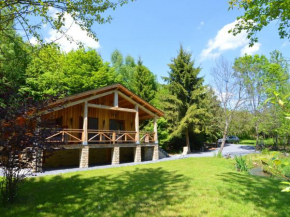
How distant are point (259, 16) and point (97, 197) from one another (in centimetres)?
643

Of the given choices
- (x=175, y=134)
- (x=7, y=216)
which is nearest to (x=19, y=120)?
(x=7, y=216)

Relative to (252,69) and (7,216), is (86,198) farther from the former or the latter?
(252,69)

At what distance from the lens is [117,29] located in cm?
741

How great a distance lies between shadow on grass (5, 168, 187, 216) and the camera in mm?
4523

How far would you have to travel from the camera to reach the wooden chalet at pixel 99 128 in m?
12.4

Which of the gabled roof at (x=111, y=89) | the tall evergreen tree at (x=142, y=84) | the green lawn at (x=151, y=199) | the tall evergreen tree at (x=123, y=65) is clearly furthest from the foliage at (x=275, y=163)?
the tall evergreen tree at (x=123, y=65)

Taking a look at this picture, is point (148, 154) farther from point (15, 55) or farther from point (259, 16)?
point (259, 16)

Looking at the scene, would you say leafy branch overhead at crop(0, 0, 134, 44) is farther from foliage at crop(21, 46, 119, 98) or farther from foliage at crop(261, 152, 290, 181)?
foliage at crop(21, 46, 119, 98)

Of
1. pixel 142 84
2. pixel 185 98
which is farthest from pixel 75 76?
pixel 185 98

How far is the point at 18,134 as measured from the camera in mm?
4344

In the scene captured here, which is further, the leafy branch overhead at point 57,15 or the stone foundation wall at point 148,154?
the stone foundation wall at point 148,154

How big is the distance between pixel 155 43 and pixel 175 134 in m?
10.8

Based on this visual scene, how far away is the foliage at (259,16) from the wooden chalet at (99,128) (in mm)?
9148

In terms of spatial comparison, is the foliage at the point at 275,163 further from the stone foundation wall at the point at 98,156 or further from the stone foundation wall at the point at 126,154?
the stone foundation wall at the point at 126,154
